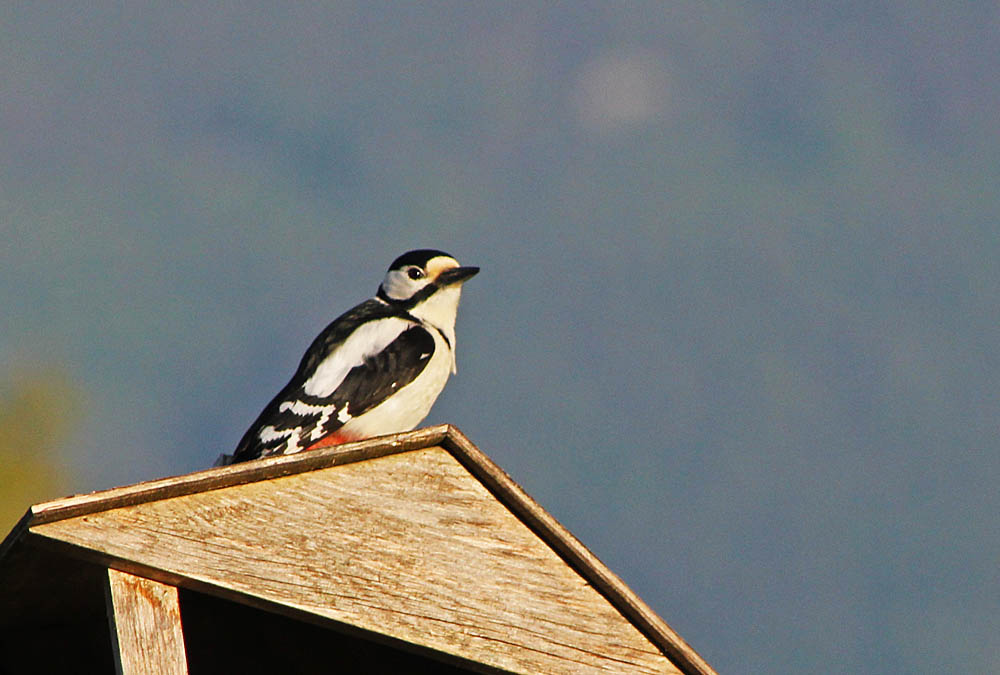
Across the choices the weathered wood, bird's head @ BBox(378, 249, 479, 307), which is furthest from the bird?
the weathered wood

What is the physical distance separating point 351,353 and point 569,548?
2320 millimetres

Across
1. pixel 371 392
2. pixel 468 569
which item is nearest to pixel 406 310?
pixel 371 392

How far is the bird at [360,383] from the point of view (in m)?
5.50

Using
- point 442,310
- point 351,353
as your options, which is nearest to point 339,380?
point 351,353

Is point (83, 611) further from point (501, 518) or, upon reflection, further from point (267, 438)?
point (267, 438)

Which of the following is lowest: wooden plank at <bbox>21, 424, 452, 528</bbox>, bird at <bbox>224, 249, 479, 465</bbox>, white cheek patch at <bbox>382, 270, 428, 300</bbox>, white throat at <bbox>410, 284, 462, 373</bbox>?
wooden plank at <bbox>21, 424, 452, 528</bbox>

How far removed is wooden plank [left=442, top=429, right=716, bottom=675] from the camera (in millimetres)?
3676

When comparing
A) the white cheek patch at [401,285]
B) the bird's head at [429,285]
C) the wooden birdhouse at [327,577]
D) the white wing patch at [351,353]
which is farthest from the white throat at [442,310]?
the wooden birdhouse at [327,577]

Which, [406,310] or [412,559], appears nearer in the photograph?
[412,559]

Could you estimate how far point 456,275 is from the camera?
258 inches

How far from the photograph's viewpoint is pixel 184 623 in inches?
152

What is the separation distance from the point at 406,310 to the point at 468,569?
2.97m

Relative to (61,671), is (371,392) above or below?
above

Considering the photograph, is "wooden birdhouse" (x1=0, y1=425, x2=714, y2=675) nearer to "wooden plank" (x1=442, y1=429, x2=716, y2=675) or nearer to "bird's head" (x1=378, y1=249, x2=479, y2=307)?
"wooden plank" (x1=442, y1=429, x2=716, y2=675)
